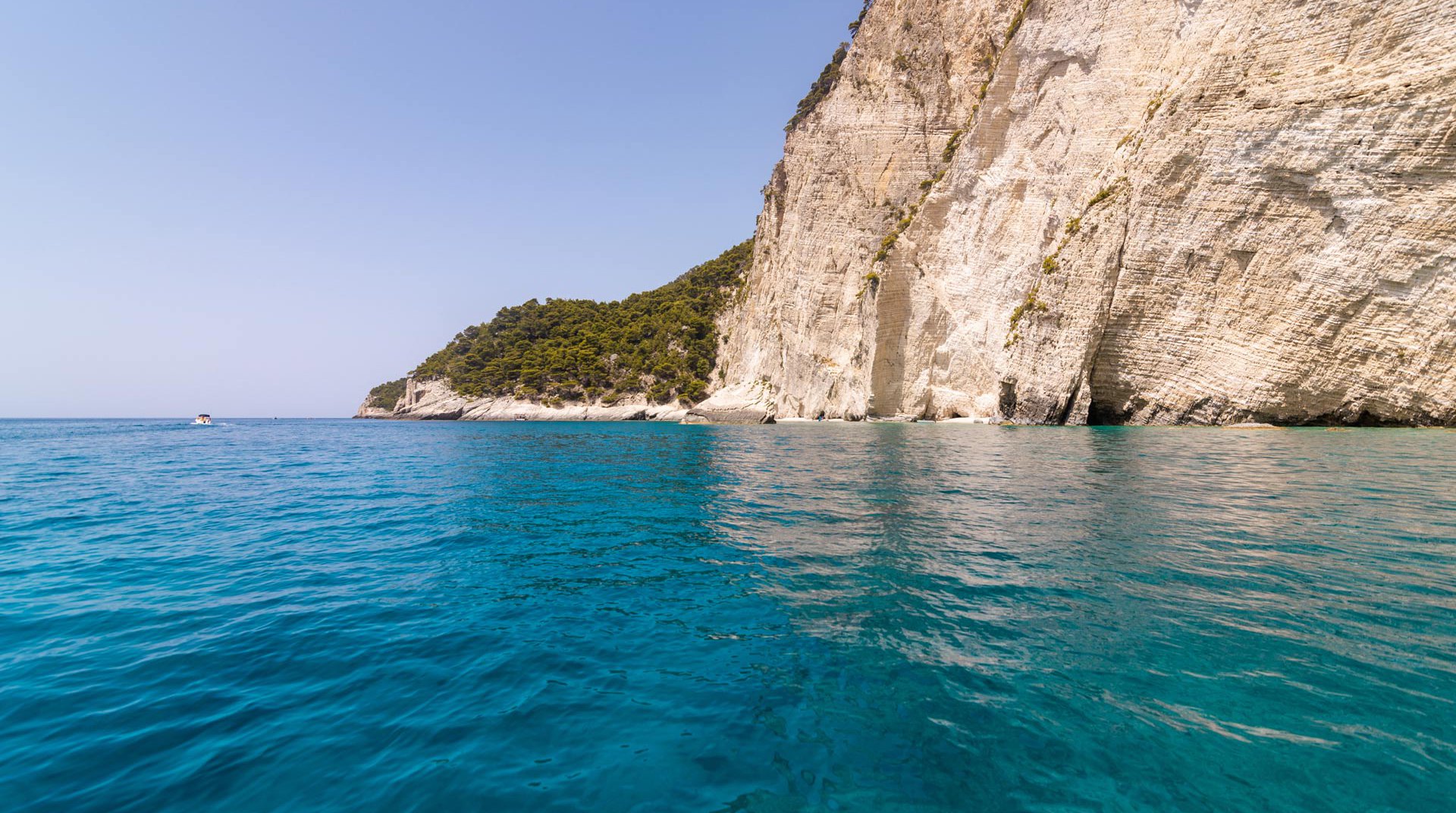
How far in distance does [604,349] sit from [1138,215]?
69.0 m

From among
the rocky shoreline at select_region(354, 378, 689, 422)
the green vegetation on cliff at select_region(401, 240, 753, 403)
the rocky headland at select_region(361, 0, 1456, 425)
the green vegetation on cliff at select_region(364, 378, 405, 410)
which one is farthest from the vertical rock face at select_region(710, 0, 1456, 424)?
the green vegetation on cliff at select_region(364, 378, 405, 410)

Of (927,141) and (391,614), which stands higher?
(927,141)

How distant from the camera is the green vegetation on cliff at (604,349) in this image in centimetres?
8194

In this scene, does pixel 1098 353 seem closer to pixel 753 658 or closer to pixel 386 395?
pixel 753 658

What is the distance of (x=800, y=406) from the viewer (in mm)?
58094

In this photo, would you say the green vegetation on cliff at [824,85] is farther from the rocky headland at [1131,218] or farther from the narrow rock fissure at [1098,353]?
the narrow rock fissure at [1098,353]

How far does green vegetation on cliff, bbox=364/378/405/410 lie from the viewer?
126 metres

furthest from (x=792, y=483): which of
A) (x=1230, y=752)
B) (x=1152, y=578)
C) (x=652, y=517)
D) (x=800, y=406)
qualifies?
(x=800, y=406)

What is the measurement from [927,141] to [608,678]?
58.1 metres

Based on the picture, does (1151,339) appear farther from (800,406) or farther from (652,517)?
(652,517)

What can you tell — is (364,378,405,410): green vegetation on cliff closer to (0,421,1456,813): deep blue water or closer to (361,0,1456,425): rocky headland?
(361,0,1456,425): rocky headland

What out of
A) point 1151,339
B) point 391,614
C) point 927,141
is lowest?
point 391,614

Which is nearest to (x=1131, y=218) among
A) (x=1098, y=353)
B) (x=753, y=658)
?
(x=1098, y=353)

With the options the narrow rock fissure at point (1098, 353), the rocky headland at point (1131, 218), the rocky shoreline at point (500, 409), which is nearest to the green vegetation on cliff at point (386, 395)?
the rocky shoreline at point (500, 409)
